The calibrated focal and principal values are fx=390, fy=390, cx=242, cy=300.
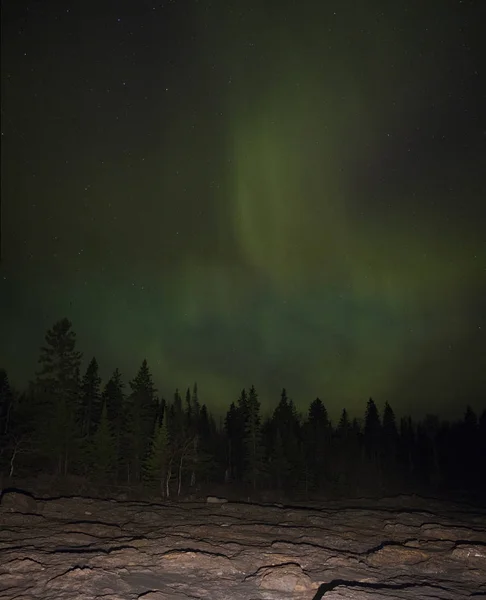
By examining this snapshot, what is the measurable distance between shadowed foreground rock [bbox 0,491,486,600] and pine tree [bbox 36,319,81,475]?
22605mm

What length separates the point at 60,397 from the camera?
4966cm

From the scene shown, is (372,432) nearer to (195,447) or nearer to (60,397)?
(195,447)

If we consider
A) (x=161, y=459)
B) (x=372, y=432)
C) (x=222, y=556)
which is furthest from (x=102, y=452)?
(x=372, y=432)

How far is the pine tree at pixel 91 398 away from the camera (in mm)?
64938

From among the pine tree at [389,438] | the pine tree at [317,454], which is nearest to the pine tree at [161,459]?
the pine tree at [317,454]

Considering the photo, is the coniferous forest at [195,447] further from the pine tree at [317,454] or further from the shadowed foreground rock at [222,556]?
the shadowed foreground rock at [222,556]

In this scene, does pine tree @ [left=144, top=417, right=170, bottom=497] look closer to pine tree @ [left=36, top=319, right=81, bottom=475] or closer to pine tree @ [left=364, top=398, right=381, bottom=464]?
pine tree @ [left=36, top=319, right=81, bottom=475]

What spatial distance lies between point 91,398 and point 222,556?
2237 inches

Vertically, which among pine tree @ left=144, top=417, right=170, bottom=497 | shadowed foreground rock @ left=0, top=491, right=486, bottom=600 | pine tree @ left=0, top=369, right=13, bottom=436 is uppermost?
pine tree @ left=0, top=369, right=13, bottom=436

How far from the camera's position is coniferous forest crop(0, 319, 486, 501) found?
154ft

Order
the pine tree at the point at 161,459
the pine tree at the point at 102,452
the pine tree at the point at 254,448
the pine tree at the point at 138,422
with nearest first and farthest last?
the pine tree at the point at 161,459, the pine tree at the point at 102,452, the pine tree at the point at 138,422, the pine tree at the point at 254,448

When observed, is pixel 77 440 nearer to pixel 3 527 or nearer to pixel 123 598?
pixel 3 527

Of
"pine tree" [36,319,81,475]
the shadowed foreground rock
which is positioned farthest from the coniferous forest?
the shadowed foreground rock

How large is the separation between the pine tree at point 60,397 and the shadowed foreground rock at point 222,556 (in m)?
22.6
